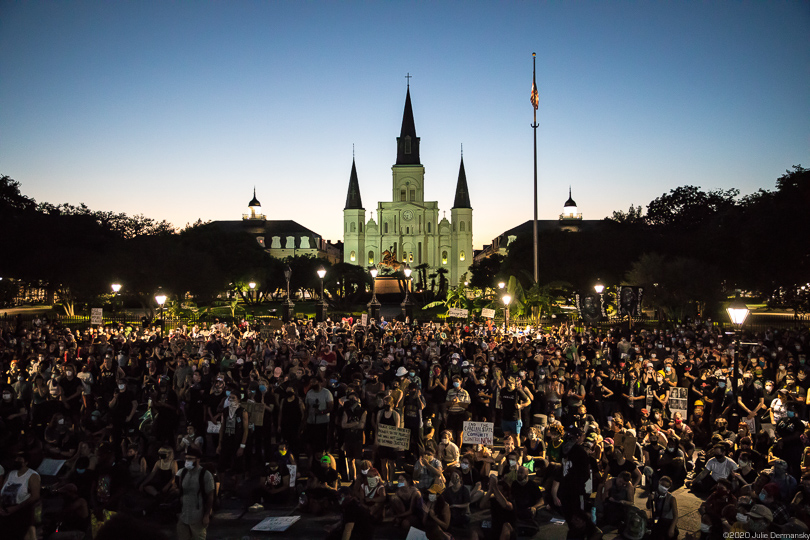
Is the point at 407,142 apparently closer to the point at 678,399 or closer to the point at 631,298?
the point at 631,298

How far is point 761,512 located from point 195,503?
6.32 metres

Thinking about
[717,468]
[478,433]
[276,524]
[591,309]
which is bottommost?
[276,524]

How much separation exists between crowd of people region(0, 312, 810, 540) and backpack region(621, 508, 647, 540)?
0.06 ft

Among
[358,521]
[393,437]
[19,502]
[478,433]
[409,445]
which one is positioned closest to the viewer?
[358,521]

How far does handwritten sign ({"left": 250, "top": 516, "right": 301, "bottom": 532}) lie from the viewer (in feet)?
25.4

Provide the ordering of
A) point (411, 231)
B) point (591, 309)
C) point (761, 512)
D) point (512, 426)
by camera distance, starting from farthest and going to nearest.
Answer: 1. point (411, 231)
2. point (591, 309)
3. point (512, 426)
4. point (761, 512)

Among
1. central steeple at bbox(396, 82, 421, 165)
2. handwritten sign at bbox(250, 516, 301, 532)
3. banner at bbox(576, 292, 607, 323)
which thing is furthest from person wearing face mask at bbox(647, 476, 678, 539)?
central steeple at bbox(396, 82, 421, 165)

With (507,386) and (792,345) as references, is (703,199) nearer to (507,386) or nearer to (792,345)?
(792,345)

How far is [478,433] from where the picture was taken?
9789mm

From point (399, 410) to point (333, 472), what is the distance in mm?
1822

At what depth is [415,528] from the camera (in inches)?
273

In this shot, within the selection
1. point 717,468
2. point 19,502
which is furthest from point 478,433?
point 19,502

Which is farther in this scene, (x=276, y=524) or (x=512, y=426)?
(x=512, y=426)

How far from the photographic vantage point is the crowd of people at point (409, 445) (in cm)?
709
